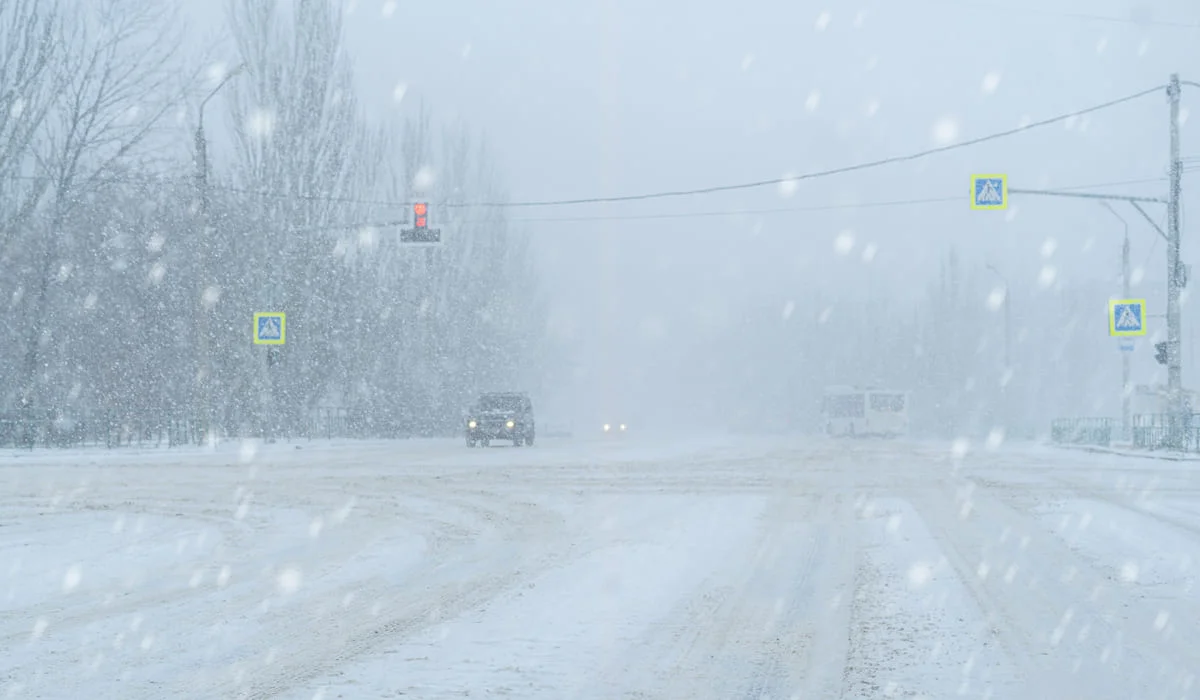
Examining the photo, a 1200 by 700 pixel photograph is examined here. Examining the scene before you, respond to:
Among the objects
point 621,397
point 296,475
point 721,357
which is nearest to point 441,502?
point 296,475

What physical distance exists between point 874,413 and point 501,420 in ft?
107

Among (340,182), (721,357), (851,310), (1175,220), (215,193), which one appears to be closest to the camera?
(1175,220)

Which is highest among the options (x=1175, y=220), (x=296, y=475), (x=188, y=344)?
(x=1175, y=220)

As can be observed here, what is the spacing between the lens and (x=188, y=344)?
1606 inches

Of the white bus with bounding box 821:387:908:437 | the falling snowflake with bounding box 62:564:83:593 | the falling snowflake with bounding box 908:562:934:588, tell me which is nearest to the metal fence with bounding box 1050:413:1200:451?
the white bus with bounding box 821:387:908:437

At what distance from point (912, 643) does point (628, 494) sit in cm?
1230

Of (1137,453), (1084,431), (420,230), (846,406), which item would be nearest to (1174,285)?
(1137,453)

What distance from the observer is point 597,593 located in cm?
984

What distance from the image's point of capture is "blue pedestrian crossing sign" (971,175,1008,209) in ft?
104

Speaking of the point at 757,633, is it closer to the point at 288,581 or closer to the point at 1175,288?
the point at 288,581

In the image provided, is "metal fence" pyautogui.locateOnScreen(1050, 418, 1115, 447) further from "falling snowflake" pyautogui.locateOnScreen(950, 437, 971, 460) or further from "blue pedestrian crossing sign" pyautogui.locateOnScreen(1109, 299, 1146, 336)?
"blue pedestrian crossing sign" pyautogui.locateOnScreen(1109, 299, 1146, 336)

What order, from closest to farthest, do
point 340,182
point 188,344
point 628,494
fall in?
point 628,494, point 188,344, point 340,182

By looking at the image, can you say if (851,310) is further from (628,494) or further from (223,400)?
(628,494)

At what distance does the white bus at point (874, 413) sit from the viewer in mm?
70188
